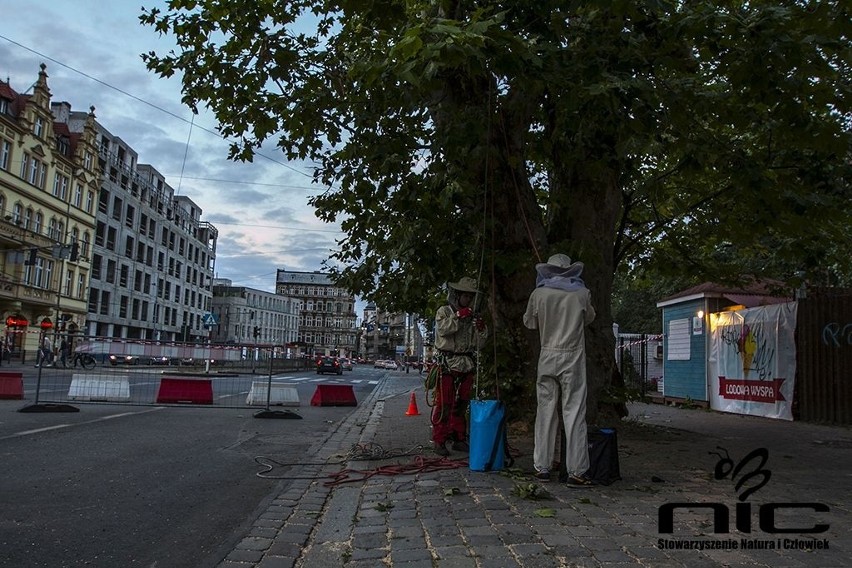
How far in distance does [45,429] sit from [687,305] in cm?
1604

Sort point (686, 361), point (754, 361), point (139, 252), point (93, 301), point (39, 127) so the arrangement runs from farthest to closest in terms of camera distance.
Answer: point (139, 252), point (93, 301), point (39, 127), point (686, 361), point (754, 361)

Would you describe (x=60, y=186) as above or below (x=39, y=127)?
below

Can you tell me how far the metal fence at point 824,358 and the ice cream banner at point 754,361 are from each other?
0.24 metres

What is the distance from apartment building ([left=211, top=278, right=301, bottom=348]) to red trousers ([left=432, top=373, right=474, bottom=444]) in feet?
303

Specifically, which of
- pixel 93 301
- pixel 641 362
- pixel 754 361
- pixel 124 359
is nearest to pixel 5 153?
Result: pixel 93 301

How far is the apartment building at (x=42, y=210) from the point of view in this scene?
40.6m

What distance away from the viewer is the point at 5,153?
40906 millimetres

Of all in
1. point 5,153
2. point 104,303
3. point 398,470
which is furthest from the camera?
point 104,303

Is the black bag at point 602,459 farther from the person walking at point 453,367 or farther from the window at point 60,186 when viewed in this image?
the window at point 60,186

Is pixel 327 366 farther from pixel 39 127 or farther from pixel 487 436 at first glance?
pixel 487 436

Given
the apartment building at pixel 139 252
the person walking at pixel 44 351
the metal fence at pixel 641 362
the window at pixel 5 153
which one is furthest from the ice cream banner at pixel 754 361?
the apartment building at pixel 139 252

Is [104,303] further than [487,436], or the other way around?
[104,303]

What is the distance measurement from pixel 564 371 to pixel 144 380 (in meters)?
13.9

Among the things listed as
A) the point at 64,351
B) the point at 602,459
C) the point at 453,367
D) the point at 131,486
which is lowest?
the point at 131,486
